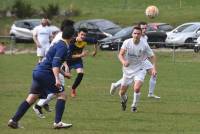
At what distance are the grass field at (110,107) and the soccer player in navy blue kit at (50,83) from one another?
9.7 inches

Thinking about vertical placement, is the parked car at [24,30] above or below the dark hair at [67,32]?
below

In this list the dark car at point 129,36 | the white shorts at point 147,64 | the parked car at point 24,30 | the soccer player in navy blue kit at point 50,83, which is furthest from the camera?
the parked car at point 24,30

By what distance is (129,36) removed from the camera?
3869cm

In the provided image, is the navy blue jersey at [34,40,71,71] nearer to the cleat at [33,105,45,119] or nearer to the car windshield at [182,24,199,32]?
the cleat at [33,105,45,119]

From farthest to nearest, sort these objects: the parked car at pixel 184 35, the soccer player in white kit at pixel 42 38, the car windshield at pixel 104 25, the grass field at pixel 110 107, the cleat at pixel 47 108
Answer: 1. the car windshield at pixel 104 25
2. the parked car at pixel 184 35
3. the soccer player in white kit at pixel 42 38
4. the cleat at pixel 47 108
5. the grass field at pixel 110 107

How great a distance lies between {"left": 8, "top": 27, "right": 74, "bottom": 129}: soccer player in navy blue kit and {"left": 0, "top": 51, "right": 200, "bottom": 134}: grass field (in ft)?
0.81

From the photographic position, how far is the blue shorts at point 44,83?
12.4 m

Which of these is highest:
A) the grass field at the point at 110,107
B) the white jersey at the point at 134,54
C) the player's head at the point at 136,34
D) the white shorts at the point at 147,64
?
the player's head at the point at 136,34

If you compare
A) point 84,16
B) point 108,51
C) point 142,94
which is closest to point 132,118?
point 142,94

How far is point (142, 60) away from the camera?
15.4 metres

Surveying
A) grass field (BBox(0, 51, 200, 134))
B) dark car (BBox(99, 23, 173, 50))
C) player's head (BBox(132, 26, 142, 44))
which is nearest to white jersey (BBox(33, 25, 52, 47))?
grass field (BBox(0, 51, 200, 134))

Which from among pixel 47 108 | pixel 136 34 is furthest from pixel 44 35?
pixel 47 108

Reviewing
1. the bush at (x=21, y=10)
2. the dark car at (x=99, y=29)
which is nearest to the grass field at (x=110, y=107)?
the dark car at (x=99, y=29)

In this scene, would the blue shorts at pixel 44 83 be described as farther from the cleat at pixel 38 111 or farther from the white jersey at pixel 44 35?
the white jersey at pixel 44 35
